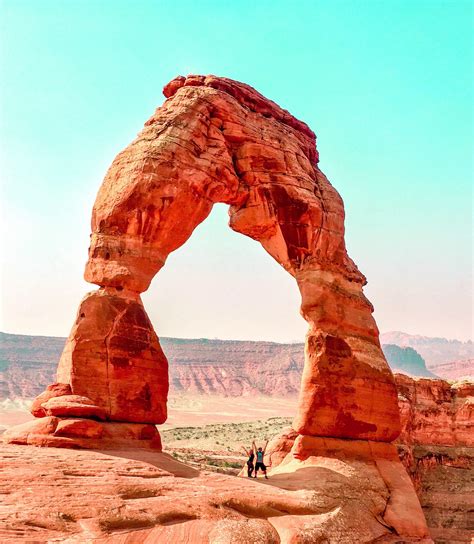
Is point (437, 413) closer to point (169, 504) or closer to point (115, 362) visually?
point (115, 362)

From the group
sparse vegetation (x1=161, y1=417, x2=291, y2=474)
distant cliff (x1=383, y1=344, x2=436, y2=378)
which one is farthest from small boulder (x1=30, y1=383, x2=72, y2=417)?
distant cliff (x1=383, y1=344, x2=436, y2=378)

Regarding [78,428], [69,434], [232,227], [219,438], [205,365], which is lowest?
[219,438]

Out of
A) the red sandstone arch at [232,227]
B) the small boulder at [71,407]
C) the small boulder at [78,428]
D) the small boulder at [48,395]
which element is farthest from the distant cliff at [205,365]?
the small boulder at [78,428]

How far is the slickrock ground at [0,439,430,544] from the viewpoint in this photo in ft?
32.9

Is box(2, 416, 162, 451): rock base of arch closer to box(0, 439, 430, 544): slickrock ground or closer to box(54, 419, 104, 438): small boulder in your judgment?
box(54, 419, 104, 438): small boulder

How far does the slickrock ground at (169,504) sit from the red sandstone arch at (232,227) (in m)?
1.85

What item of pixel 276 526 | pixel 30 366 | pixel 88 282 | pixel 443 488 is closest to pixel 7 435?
pixel 88 282

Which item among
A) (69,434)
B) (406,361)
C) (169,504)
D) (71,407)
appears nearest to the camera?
(169,504)

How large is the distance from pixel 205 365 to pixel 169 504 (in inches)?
4519

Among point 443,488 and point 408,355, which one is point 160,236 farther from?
point 408,355

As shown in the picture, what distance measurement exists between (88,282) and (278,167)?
7.22m

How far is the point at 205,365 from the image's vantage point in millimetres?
125250

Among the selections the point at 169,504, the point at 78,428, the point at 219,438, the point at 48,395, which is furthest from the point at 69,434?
the point at 219,438

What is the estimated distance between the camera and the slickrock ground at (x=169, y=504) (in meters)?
10.0
